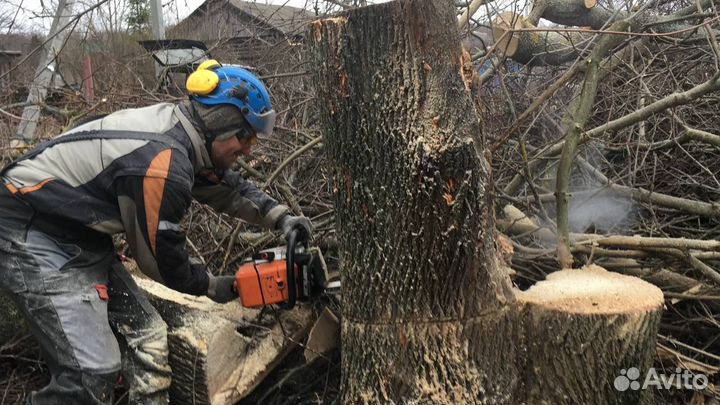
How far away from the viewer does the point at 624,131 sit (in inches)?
166

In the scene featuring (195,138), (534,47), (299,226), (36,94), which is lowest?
(299,226)

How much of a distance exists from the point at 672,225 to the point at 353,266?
2333 mm

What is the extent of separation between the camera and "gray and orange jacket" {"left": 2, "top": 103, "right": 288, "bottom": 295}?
2.28 meters

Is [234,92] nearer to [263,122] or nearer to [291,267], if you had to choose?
[263,122]

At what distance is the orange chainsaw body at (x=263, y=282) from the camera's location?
2.62 m

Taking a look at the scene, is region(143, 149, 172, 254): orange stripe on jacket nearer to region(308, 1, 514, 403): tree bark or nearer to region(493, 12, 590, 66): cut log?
region(308, 1, 514, 403): tree bark

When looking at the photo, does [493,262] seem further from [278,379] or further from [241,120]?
[278,379]

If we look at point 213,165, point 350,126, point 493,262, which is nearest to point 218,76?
point 213,165

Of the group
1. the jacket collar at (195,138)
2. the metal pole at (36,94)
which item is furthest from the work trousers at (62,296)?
the metal pole at (36,94)

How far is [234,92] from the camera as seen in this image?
8.18ft

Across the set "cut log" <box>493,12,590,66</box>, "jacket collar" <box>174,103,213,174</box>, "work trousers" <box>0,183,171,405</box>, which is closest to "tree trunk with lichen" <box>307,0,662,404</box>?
"jacket collar" <box>174,103,213,174</box>

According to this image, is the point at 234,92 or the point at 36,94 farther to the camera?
the point at 36,94

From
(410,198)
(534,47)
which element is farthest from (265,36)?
(410,198)

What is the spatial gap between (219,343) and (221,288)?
0.31m
